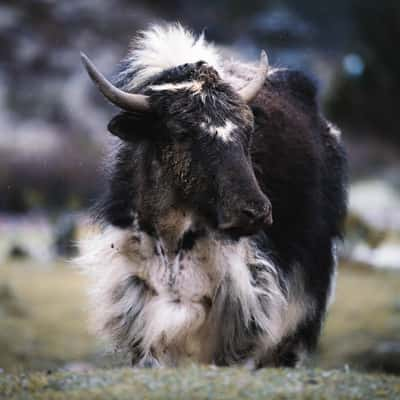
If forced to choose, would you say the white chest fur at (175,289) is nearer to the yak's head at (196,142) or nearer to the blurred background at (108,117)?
the yak's head at (196,142)

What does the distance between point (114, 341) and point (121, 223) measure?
715 mm

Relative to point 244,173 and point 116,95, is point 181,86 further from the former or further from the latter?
point 244,173

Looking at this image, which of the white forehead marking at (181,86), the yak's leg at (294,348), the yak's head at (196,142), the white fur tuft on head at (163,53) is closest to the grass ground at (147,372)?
the yak's leg at (294,348)

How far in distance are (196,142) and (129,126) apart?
0.48 m

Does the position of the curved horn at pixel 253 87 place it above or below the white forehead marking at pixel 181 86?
above

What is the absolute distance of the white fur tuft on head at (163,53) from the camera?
4.41 m

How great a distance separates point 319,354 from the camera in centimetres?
823

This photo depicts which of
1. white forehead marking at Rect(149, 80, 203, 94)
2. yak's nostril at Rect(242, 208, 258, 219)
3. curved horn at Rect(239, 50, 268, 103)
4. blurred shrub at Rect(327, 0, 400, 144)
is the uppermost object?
blurred shrub at Rect(327, 0, 400, 144)

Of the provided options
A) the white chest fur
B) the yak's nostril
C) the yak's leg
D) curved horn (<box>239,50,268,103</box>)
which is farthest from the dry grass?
the yak's nostril

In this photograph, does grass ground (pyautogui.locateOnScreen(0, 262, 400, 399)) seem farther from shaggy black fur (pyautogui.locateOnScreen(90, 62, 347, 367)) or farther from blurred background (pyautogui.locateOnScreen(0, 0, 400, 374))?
shaggy black fur (pyautogui.locateOnScreen(90, 62, 347, 367))

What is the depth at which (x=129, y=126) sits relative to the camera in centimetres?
423

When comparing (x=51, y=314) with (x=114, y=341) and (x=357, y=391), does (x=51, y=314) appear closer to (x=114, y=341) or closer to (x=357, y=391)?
(x=114, y=341)

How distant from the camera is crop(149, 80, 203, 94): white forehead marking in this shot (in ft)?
13.4

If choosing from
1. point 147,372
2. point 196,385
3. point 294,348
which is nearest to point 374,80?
point 294,348
